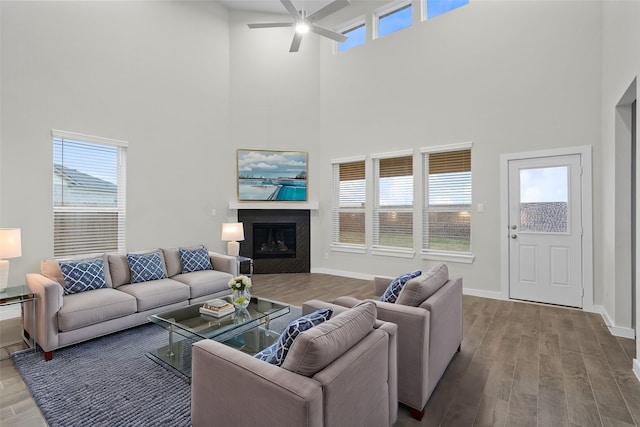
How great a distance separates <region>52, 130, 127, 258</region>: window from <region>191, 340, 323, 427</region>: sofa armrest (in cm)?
386

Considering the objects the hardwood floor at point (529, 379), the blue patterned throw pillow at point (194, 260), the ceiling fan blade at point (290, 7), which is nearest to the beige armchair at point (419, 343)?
the hardwood floor at point (529, 379)

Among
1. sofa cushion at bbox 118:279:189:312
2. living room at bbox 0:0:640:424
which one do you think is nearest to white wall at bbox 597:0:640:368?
living room at bbox 0:0:640:424

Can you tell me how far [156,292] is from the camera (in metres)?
3.63

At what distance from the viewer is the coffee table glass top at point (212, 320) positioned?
8.61 feet

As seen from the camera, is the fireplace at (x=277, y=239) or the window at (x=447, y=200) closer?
the window at (x=447, y=200)

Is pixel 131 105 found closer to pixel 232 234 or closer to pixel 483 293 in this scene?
pixel 232 234

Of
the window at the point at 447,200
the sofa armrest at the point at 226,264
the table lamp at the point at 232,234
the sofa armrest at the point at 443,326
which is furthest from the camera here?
the table lamp at the point at 232,234

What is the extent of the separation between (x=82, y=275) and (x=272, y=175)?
3754 millimetres

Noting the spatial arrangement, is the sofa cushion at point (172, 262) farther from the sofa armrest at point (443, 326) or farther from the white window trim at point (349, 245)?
the sofa armrest at point (443, 326)

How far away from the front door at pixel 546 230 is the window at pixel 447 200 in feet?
2.12

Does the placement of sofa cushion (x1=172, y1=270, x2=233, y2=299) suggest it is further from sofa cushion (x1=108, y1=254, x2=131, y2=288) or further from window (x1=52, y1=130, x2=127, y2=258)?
window (x1=52, y1=130, x2=127, y2=258)

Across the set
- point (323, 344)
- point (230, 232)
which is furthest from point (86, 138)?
point (323, 344)

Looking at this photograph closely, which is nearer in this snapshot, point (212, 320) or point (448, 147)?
point (212, 320)

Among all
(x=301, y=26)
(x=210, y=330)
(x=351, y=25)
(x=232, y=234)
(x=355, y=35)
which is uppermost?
(x=351, y=25)
